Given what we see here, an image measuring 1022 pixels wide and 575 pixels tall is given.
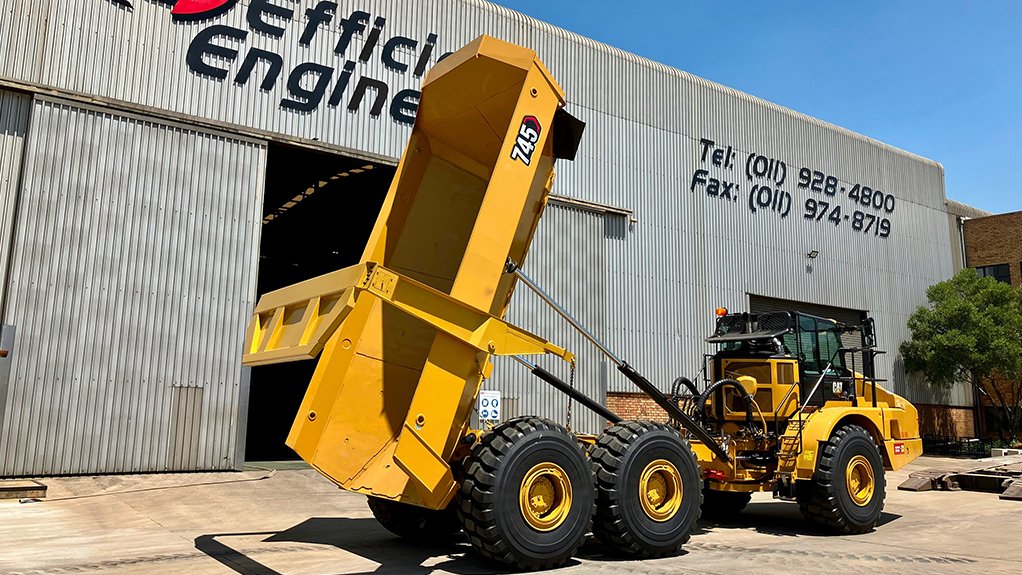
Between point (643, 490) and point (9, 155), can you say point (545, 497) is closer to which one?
point (643, 490)

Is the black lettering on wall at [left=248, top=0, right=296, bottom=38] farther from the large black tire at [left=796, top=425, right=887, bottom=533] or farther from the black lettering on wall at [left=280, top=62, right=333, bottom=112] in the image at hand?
the large black tire at [left=796, top=425, right=887, bottom=533]

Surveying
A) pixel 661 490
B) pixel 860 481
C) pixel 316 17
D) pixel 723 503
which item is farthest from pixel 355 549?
pixel 316 17

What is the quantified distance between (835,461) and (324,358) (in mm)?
6635

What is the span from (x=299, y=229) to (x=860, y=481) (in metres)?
19.4

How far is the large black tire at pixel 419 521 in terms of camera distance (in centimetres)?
782

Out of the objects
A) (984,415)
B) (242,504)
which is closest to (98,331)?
(242,504)

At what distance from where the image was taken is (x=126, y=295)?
1368 cm

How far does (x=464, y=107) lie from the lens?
736 cm

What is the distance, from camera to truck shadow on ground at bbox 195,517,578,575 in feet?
21.7

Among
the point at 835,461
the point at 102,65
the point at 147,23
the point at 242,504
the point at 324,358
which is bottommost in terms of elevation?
the point at 242,504

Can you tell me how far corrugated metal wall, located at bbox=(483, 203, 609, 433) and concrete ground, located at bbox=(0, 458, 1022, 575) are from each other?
5.85m

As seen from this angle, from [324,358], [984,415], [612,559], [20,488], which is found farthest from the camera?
A: [984,415]

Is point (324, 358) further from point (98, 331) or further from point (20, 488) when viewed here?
point (98, 331)

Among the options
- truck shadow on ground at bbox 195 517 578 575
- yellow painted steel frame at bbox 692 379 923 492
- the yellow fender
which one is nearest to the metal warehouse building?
truck shadow on ground at bbox 195 517 578 575
